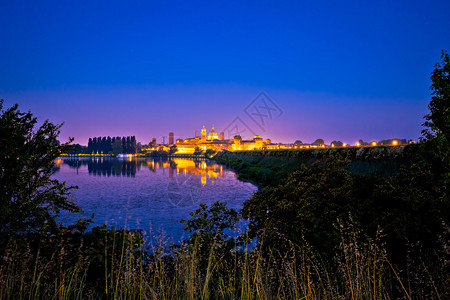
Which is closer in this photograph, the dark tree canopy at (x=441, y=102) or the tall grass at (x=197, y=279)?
the tall grass at (x=197, y=279)

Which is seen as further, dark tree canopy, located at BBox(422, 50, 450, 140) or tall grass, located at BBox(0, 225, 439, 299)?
dark tree canopy, located at BBox(422, 50, 450, 140)

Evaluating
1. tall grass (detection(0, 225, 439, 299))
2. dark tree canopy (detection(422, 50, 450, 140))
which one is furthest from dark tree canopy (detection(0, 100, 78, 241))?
dark tree canopy (detection(422, 50, 450, 140))

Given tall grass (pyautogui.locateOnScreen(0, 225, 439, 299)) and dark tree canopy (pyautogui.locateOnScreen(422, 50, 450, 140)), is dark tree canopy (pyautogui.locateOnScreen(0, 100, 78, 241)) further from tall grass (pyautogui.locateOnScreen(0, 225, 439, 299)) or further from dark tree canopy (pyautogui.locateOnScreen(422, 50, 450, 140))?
dark tree canopy (pyautogui.locateOnScreen(422, 50, 450, 140))

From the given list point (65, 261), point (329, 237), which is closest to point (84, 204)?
point (65, 261)

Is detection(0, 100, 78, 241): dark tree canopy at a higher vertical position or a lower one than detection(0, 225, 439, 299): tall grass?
higher

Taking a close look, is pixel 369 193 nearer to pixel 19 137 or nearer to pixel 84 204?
pixel 19 137

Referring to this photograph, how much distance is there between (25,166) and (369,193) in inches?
471

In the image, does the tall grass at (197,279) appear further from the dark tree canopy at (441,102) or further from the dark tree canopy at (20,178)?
the dark tree canopy at (441,102)

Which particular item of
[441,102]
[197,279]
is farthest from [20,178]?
[441,102]

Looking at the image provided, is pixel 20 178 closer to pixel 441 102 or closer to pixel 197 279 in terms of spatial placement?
pixel 197 279

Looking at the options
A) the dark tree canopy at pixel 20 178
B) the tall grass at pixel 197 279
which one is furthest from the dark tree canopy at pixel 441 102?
the dark tree canopy at pixel 20 178

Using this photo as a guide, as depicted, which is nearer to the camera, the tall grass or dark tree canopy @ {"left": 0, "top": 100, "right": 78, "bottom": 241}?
the tall grass

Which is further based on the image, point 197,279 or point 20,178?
point 20,178

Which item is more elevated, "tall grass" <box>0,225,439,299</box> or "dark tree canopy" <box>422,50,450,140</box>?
"dark tree canopy" <box>422,50,450,140</box>
